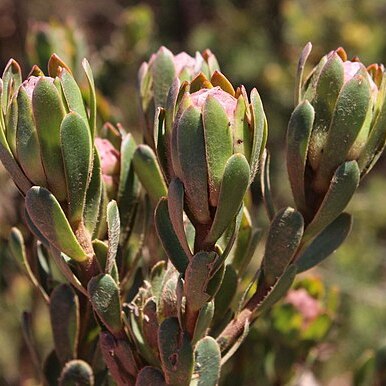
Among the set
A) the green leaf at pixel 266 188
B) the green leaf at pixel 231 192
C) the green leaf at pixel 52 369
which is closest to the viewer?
the green leaf at pixel 231 192

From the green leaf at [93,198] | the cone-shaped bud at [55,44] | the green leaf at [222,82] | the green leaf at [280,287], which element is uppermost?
the cone-shaped bud at [55,44]

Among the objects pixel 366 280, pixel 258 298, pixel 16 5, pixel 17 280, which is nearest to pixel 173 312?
pixel 258 298

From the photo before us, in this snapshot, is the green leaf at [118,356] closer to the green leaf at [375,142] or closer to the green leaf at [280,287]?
the green leaf at [280,287]

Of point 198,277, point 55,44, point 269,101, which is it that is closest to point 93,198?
point 198,277

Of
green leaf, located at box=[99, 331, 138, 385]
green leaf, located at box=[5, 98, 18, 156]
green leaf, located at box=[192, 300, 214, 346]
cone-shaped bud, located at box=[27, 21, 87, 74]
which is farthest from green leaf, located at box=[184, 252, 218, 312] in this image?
cone-shaped bud, located at box=[27, 21, 87, 74]

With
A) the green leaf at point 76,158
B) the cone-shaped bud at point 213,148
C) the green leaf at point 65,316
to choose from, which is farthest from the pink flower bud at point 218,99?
the green leaf at point 65,316

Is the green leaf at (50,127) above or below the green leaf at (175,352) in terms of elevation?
above

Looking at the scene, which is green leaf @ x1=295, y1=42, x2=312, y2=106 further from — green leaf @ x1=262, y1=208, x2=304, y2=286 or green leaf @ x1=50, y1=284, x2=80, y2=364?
green leaf @ x1=50, y1=284, x2=80, y2=364
